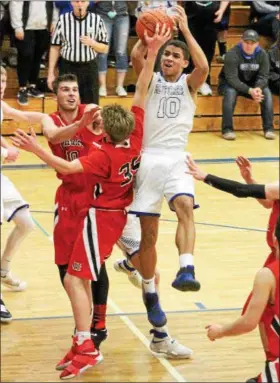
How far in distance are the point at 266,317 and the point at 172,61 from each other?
9.19ft

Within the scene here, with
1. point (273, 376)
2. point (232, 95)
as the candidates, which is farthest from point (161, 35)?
point (232, 95)

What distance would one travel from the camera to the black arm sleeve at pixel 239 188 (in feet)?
19.3

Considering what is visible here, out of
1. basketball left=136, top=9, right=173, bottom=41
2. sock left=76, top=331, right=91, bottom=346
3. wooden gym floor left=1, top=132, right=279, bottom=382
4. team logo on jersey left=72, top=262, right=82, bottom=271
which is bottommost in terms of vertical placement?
wooden gym floor left=1, top=132, right=279, bottom=382

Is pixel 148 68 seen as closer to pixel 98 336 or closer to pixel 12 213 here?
→ pixel 12 213

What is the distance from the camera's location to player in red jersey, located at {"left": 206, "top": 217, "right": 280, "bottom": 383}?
5.06 metres

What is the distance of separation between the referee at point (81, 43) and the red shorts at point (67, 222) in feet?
18.8

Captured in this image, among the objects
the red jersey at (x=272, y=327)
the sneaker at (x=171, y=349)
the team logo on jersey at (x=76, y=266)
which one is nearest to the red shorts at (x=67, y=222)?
the team logo on jersey at (x=76, y=266)

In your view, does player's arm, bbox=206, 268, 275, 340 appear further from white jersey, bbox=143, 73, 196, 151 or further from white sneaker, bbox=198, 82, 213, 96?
white sneaker, bbox=198, 82, 213, 96

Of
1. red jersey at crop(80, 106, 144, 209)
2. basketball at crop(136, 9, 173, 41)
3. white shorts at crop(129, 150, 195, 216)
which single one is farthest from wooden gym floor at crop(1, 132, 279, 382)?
basketball at crop(136, 9, 173, 41)

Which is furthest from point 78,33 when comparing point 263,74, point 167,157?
point 167,157

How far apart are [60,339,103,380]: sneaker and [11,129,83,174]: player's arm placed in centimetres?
122

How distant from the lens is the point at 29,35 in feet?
45.8

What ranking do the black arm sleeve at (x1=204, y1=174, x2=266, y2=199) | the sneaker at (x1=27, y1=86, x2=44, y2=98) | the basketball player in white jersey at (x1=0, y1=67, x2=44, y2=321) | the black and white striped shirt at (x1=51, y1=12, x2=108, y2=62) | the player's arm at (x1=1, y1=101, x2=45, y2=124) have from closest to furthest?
the black arm sleeve at (x1=204, y1=174, x2=266, y2=199), the player's arm at (x1=1, y1=101, x2=45, y2=124), the basketball player in white jersey at (x1=0, y1=67, x2=44, y2=321), the black and white striped shirt at (x1=51, y1=12, x2=108, y2=62), the sneaker at (x1=27, y1=86, x2=44, y2=98)

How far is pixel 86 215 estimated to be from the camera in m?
6.90
